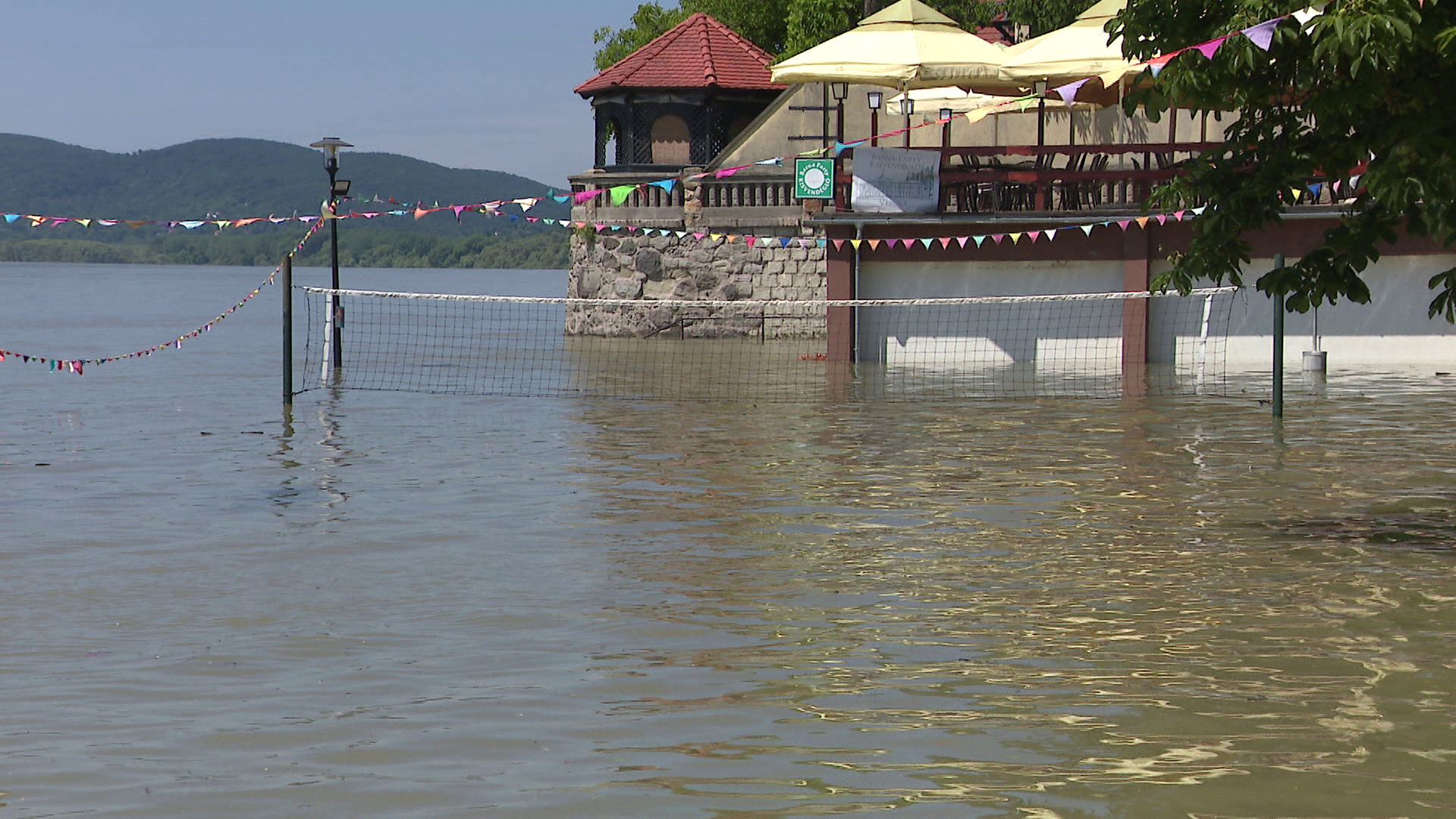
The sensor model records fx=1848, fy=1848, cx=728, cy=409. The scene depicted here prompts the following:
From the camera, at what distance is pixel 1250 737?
246 inches

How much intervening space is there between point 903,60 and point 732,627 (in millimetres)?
19046

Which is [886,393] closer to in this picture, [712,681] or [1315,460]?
[1315,460]

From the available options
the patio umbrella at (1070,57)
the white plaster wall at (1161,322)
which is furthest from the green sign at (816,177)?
the patio umbrella at (1070,57)

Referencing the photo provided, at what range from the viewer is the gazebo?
39.3 m

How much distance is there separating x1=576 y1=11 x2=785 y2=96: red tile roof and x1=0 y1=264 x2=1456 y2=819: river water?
77.5 ft

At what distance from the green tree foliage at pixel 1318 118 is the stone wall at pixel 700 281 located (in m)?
24.7

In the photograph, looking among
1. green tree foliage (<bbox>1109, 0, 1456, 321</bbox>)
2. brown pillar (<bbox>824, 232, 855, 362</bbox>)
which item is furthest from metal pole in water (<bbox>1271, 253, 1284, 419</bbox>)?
brown pillar (<bbox>824, 232, 855, 362</bbox>)

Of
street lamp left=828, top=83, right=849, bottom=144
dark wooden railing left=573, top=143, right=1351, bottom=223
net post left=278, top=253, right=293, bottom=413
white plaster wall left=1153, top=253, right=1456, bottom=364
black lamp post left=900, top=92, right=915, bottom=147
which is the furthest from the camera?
street lamp left=828, top=83, right=849, bottom=144

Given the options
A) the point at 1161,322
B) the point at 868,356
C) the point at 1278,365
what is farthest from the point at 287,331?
the point at 1161,322

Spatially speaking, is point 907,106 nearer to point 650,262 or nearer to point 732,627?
point 650,262

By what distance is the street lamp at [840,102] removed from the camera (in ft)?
99.0

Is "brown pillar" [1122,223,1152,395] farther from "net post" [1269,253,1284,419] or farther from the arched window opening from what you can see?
the arched window opening

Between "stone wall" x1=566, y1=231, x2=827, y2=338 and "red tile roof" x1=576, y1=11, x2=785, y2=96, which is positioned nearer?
"stone wall" x1=566, y1=231, x2=827, y2=338

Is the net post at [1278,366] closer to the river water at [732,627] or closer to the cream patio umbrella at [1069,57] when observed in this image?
the river water at [732,627]
